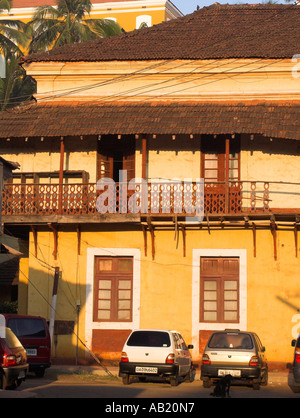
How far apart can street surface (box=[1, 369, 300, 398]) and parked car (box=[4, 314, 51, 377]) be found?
412mm

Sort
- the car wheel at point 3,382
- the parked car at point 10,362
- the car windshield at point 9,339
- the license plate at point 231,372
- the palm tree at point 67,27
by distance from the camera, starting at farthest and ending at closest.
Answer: the palm tree at point 67,27 → the license plate at point 231,372 → the car windshield at point 9,339 → the parked car at point 10,362 → the car wheel at point 3,382

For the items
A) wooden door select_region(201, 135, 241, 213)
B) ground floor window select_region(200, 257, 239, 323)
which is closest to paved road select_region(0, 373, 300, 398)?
ground floor window select_region(200, 257, 239, 323)

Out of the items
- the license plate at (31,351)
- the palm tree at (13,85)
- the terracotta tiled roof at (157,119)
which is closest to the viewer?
the license plate at (31,351)

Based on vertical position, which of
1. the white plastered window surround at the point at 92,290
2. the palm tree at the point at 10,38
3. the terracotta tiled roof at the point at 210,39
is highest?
the palm tree at the point at 10,38

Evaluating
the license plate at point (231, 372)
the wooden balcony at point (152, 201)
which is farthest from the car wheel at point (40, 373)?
the wooden balcony at point (152, 201)

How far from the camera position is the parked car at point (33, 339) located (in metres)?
23.2

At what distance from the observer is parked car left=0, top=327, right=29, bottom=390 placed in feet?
59.7

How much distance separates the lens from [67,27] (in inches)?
1917

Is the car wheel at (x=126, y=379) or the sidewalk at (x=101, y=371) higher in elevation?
the car wheel at (x=126, y=379)

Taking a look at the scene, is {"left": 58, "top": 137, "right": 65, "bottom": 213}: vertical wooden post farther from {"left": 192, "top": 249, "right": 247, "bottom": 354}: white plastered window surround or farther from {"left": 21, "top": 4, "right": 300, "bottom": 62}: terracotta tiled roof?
{"left": 192, "top": 249, "right": 247, "bottom": 354}: white plastered window surround

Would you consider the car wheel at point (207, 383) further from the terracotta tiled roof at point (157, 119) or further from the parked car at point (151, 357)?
the terracotta tiled roof at point (157, 119)

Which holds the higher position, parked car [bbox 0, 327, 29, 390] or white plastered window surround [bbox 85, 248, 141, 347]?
white plastered window surround [bbox 85, 248, 141, 347]

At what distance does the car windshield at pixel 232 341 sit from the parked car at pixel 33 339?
469cm
